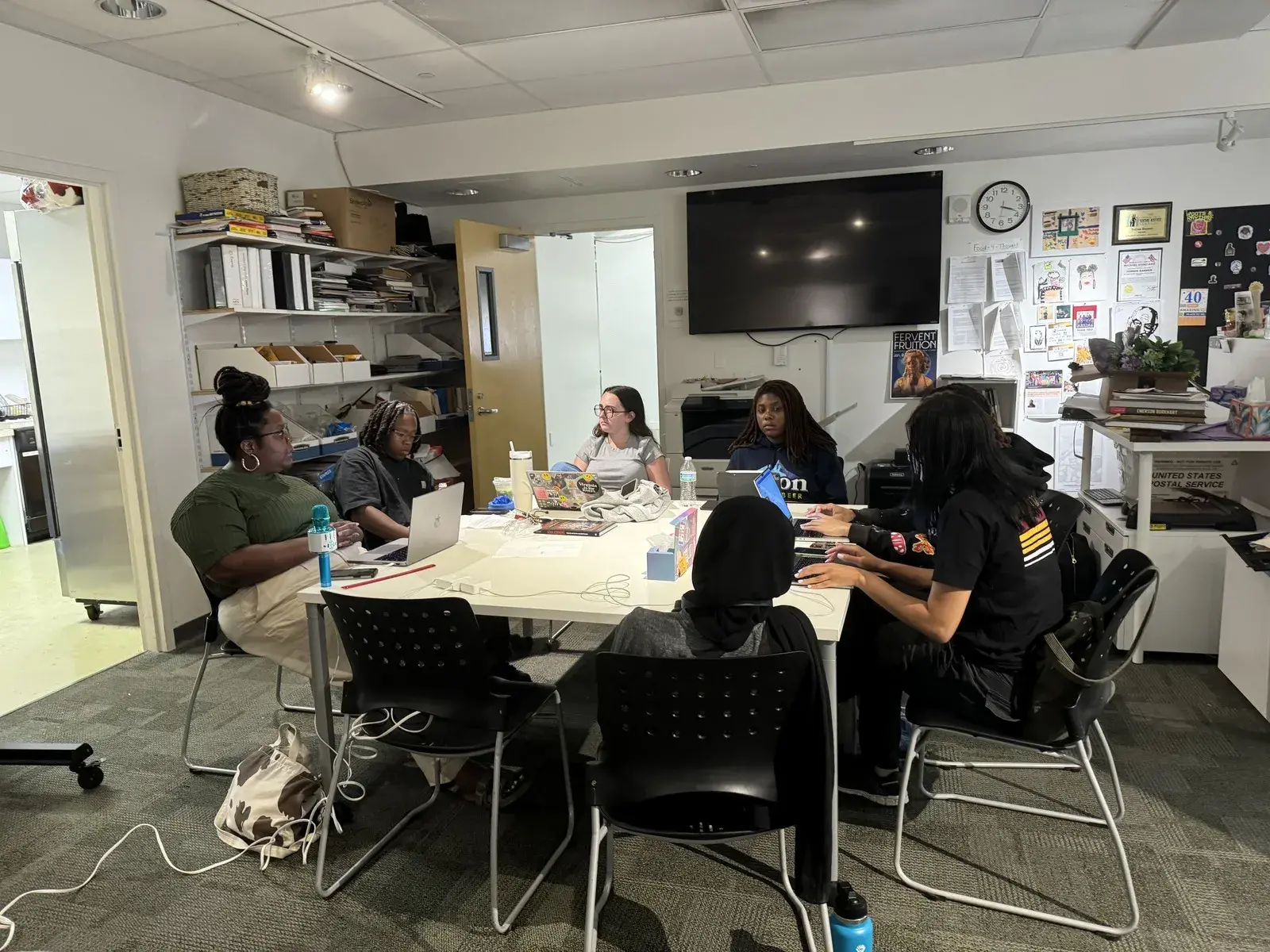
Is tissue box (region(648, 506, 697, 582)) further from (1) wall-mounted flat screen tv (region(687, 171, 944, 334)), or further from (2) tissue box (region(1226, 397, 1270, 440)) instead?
(1) wall-mounted flat screen tv (region(687, 171, 944, 334))

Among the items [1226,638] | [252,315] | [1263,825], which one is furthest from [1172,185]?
[252,315]

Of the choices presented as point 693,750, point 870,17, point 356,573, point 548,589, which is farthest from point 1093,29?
point 356,573

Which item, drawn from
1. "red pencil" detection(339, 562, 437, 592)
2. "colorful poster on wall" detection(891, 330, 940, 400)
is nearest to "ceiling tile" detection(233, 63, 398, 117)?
"red pencil" detection(339, 562, 437, 592)

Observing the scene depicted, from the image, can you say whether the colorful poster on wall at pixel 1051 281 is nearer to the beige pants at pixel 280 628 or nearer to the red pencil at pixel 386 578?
the red pencil at pixel 386 578

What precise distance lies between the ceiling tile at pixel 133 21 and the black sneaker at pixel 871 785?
11.2ft

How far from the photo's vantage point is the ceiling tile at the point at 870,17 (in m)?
3.24

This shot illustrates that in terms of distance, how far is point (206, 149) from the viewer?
4.11m

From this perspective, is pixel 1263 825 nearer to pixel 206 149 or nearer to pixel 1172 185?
pixel 1172 185

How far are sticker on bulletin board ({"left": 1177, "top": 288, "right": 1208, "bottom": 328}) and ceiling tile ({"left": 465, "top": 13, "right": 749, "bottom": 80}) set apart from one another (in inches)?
115

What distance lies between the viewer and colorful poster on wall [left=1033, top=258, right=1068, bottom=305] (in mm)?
4867

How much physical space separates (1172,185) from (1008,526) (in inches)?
147

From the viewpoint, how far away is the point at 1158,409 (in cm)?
324

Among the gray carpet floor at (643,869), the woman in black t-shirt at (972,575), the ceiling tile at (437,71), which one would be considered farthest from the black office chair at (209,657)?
the ceiling tile at (437,71)

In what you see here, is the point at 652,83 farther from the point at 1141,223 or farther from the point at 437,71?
the point at 1141,223
